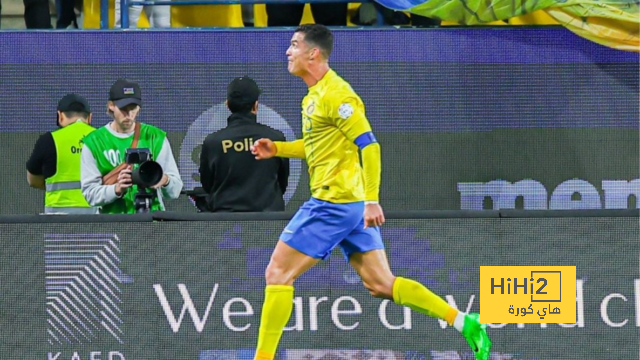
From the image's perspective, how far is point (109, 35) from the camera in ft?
33.2

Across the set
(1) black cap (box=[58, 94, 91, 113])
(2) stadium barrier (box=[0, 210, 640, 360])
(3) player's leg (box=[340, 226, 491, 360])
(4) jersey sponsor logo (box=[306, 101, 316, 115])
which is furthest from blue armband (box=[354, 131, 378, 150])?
(1) black cap (box=[58, 94, 91, 113])

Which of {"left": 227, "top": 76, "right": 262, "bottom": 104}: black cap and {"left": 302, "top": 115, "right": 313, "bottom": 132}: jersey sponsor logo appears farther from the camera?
{"left": 227, "top": 76, "right": 262, "bottom": 104}: black cap

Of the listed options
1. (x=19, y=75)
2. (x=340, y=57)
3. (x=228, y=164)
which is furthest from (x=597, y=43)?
(x=19, y=75)

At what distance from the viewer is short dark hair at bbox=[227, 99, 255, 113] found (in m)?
8.55

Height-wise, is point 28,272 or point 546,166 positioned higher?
point 546,166

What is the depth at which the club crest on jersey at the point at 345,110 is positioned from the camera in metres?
7.16

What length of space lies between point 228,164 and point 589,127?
10.9 ft

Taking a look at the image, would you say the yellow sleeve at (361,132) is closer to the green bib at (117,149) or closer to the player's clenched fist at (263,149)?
the player's clenched fist at (263,149)

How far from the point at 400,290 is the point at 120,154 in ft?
7.88

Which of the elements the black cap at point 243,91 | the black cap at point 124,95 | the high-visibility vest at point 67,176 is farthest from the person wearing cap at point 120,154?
the black cap at point 243,91

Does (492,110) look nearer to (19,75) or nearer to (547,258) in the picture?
(547,258)

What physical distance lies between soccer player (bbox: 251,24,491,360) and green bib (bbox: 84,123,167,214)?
1446mm

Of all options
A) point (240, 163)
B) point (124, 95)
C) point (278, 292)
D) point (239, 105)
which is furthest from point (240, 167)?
point (278, 292)

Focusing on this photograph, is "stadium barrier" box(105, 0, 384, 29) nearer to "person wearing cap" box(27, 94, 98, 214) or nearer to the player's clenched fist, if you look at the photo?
"person wearing cap" box(27, 94, 98, 214)
